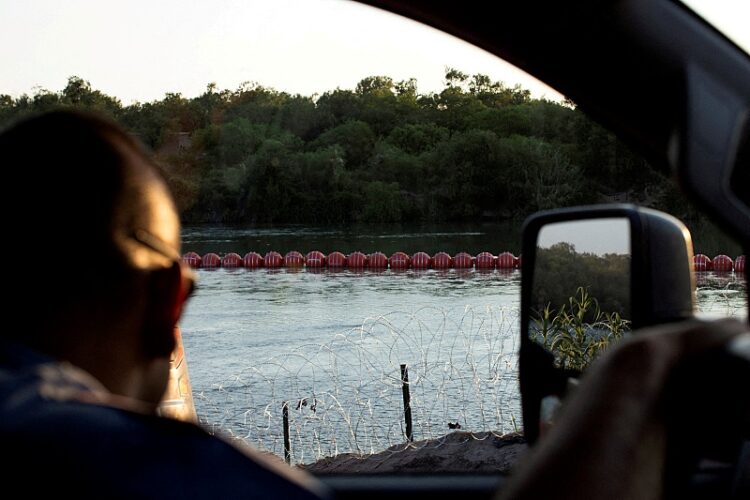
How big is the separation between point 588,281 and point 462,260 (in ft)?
67.2

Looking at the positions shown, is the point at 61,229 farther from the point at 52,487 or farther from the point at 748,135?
the point at 748,135

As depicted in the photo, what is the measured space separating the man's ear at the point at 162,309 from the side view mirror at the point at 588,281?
1.85 ft

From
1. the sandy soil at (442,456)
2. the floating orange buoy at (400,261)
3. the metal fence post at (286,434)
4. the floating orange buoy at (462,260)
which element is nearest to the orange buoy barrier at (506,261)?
the floating orange buoy at (462,260)

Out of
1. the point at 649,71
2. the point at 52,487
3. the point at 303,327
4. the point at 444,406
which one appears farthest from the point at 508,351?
the point at 52,487

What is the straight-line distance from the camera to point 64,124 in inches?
37.5

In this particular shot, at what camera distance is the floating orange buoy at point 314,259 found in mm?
23859

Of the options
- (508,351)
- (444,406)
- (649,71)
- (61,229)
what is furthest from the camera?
(508,351)

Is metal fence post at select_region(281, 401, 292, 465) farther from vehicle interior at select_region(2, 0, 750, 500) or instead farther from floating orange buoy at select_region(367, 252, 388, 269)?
floating orange buoy at select_region(367, 252, 388, 269)

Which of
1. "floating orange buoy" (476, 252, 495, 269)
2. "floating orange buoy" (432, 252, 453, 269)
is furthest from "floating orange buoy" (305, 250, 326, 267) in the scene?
"floating orange buoy" (476, 252, 495, 269)

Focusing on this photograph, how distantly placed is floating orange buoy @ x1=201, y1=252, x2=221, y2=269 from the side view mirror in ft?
73.0

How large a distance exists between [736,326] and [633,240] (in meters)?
0.48

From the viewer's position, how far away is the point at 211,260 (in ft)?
78.4

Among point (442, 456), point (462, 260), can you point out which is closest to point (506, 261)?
point (462, 260)

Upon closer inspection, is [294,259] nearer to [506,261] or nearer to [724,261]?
[506,261]
